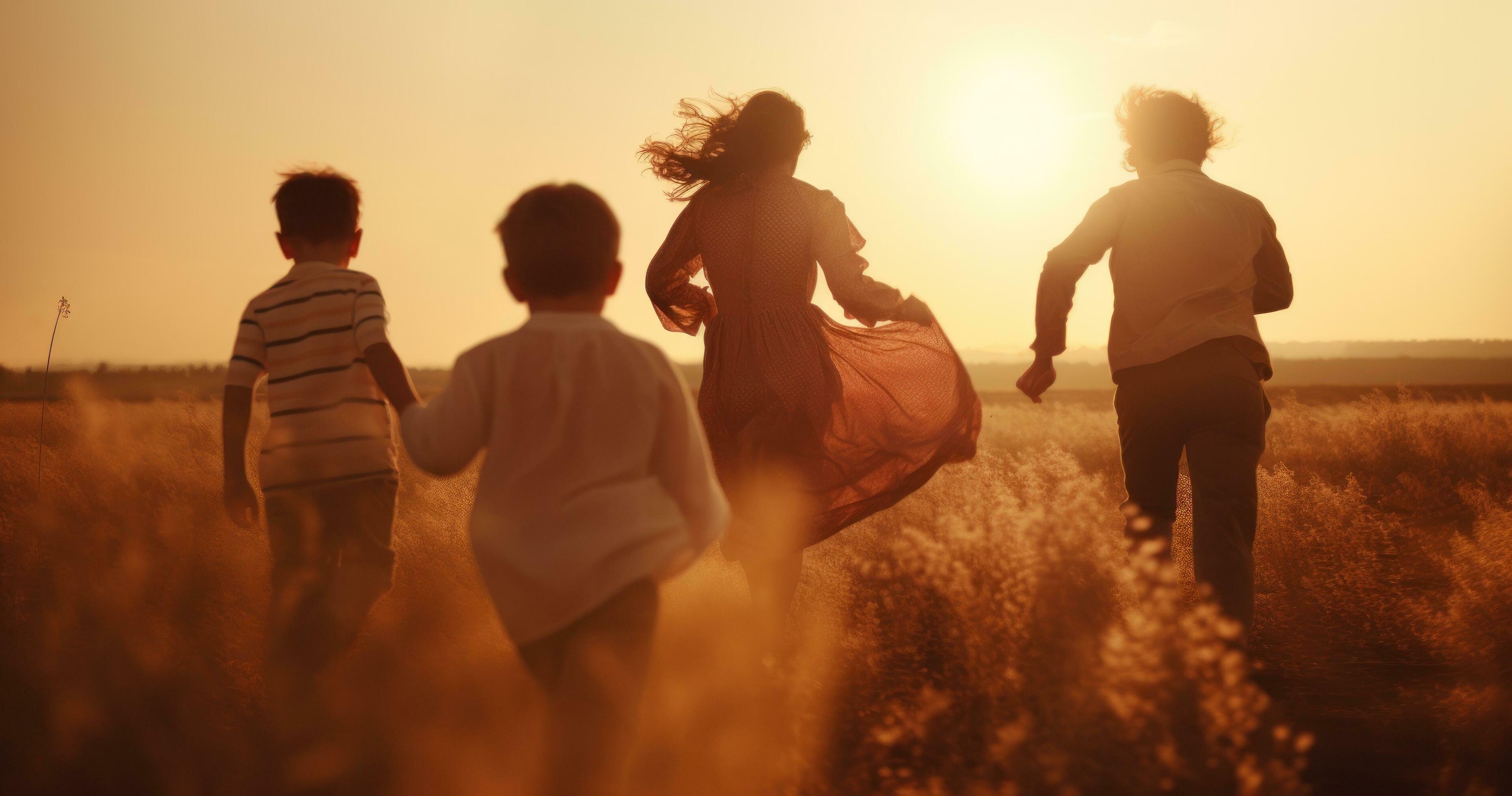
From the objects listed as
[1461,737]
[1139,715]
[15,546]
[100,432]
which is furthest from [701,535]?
[100,432]

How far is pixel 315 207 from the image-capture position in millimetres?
3020

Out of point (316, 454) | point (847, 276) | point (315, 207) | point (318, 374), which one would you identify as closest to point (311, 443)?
point (316, 454)

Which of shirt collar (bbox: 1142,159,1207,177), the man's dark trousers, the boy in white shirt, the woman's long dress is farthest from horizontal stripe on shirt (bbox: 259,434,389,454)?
shirt collar (bbox: 1142,159,1207,177)

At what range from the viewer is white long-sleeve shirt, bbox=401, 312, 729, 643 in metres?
2.11

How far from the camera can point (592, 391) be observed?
7.06 ft

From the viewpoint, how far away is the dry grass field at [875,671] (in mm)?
2822

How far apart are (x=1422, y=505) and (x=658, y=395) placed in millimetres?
7965

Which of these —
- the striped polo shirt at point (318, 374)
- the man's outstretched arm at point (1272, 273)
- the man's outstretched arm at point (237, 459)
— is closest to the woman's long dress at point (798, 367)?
the man's outstretched arm at point (1272, 273)

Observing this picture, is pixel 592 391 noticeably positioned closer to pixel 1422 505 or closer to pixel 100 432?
pixel 1422 505

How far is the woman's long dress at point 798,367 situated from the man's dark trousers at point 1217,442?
0.82 m

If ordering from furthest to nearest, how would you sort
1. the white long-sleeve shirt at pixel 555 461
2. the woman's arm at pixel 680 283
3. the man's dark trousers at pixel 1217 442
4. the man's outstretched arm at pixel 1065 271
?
the woman's arm at pixel 680 283, the man's outstretched arm at pixel 1065 271, the man's dark trousers at pixel 1217 442, the white long-sleeve shirt at pixel 555 461

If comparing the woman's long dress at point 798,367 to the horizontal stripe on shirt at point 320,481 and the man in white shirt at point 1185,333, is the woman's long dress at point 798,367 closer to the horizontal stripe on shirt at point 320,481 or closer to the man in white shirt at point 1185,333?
the man in white shirt at point 1185,333

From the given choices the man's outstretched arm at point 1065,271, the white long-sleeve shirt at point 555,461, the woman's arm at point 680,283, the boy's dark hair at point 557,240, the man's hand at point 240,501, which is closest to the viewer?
the white long-sleeve shirt at point 555,461

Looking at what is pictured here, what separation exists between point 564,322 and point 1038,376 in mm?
2342
